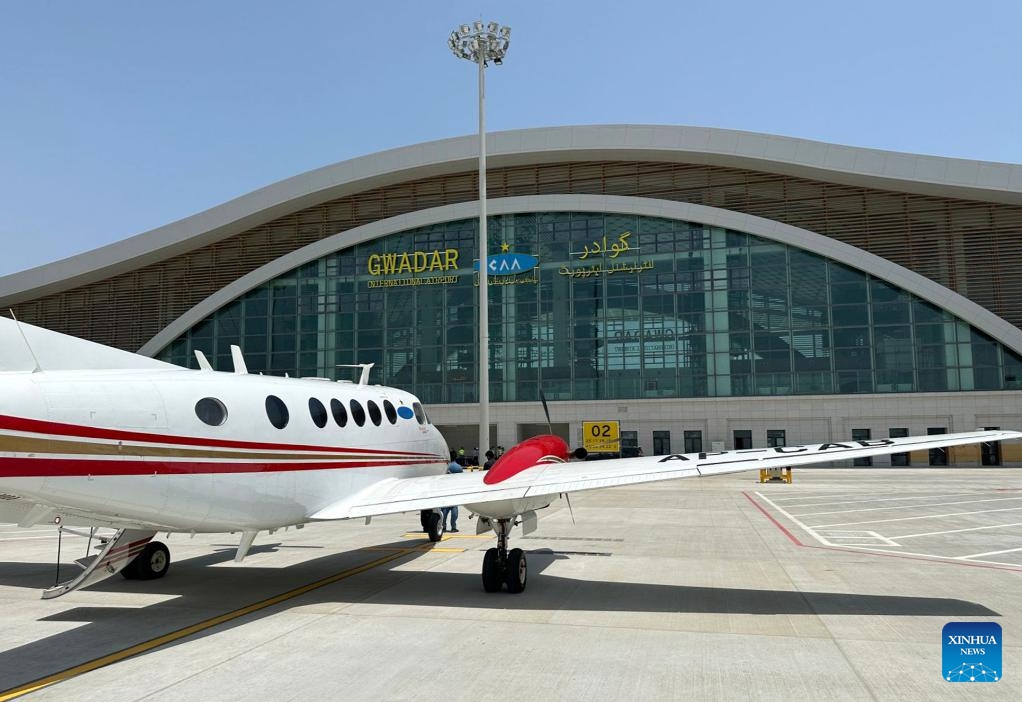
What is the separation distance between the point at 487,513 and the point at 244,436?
12.8 feet

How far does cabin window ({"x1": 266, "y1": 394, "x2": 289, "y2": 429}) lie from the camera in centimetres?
1056

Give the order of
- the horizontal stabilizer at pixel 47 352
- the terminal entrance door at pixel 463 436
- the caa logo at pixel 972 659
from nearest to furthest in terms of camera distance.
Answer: the caa logo at pixel 972 659 < the horizontal stabilizer at pixel 47 352 < the terminal entrance door at pixel 463 436

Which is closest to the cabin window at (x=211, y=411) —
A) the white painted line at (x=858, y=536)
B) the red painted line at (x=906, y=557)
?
the red painted line at (x=906, y=557)

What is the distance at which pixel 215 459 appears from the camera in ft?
31.4

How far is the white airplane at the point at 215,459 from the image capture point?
26.5 feet

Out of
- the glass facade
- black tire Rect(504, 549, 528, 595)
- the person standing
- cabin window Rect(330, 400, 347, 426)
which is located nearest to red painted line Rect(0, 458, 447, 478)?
cabin window Rect(330, 400, 347, 426)

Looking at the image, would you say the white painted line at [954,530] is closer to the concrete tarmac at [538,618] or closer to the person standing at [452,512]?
the concrete tarmac at [538,618]

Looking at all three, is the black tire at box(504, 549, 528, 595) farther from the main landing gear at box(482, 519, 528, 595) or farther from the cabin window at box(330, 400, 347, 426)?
the cabin window at box(330, 400, 347, 426)

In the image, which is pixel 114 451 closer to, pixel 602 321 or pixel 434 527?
pixel 434 527

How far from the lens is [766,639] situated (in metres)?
8.37

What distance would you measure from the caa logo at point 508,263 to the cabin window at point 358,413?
42489mm

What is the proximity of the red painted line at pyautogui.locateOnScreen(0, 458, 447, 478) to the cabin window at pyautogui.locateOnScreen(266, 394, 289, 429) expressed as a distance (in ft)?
2.04

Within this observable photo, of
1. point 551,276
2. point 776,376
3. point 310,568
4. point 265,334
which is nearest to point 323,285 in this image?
point 265,334

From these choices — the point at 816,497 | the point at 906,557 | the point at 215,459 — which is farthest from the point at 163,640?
the point at 816,497
